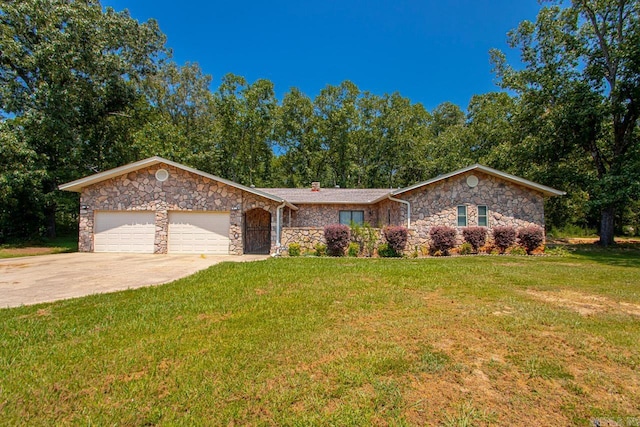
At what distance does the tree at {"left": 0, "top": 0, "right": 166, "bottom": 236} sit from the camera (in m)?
16.5

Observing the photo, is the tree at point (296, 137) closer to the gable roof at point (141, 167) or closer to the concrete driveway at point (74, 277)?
the gable roof at point (141, 167)

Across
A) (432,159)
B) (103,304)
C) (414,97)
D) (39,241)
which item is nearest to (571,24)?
(432,159)

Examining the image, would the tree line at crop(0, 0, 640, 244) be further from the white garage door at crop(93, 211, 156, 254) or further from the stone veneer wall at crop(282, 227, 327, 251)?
the stone veneer wall at crop(282, 227, 327, 251)

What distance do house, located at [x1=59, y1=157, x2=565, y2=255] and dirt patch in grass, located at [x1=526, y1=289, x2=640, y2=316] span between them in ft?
24.4

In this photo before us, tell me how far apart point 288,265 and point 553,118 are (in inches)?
682

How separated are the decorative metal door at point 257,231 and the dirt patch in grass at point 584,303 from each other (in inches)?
481

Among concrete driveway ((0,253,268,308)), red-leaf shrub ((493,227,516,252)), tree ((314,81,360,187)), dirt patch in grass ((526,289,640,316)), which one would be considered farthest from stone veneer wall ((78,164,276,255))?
tree ((314,81,360,187))

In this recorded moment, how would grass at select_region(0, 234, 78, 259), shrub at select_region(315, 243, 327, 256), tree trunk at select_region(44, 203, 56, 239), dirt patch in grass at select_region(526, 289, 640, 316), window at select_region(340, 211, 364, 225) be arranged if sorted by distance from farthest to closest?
1. tree trunk at select_region(44, 203, 56, 239)
2. window at select_region(340, 211, 364, 225)
3. grass at select_region(0, 234, 78, 259)
4. shrub at select_region(315, 243, 327, 256)
5. dirt patch in grass at select_region(526, 289, 640, 316)

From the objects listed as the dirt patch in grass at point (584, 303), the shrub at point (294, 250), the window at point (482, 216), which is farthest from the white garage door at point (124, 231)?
the window at point (482, 216)

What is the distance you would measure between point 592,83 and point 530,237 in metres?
11.0

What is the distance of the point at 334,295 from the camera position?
570cm

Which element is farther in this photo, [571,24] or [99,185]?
[571,24]

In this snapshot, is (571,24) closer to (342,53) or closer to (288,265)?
(342,53)

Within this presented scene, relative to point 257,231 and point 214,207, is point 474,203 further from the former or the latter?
point 214,207
